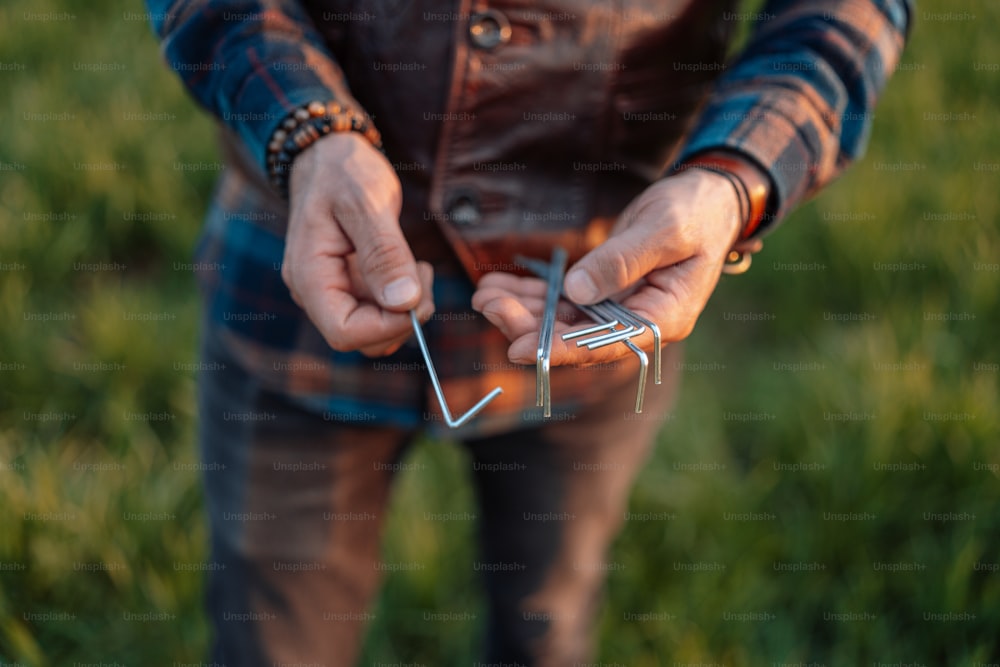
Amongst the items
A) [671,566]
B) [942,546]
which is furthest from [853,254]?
[671,566]

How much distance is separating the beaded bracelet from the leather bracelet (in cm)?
35

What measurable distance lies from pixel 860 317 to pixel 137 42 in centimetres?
274

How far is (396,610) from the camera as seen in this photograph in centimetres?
162

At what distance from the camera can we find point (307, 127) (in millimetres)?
803

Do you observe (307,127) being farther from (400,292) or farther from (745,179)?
(745,179)

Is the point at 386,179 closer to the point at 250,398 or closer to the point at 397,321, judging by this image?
the point at 397,321

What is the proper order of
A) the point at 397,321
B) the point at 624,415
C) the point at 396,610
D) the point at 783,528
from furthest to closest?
the point at 783,528 < the point at 396,610 < the point at 624,415 < the point at 397,321

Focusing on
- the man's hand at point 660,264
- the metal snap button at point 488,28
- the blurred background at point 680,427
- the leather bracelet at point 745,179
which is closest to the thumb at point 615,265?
the man's hand at point 660,264

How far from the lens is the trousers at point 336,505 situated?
3.21 feet

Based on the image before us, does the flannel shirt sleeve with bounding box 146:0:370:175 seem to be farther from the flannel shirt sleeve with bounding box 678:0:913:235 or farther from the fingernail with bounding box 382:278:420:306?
the flannel shirt sleeve with bounding box 678:0:913:235

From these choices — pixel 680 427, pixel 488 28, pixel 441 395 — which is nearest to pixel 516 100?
pixel 488 28

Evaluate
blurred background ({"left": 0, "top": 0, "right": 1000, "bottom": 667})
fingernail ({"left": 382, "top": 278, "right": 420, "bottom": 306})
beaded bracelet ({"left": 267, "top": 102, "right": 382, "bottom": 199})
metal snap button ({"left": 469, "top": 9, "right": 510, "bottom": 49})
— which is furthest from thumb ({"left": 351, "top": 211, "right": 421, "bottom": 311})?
blurred background ({"left": 0, "top": 0, "right": 1000, "bottom": 667})

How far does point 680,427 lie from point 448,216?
4.22ft

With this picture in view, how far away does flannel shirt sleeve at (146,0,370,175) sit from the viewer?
81 centimetres
